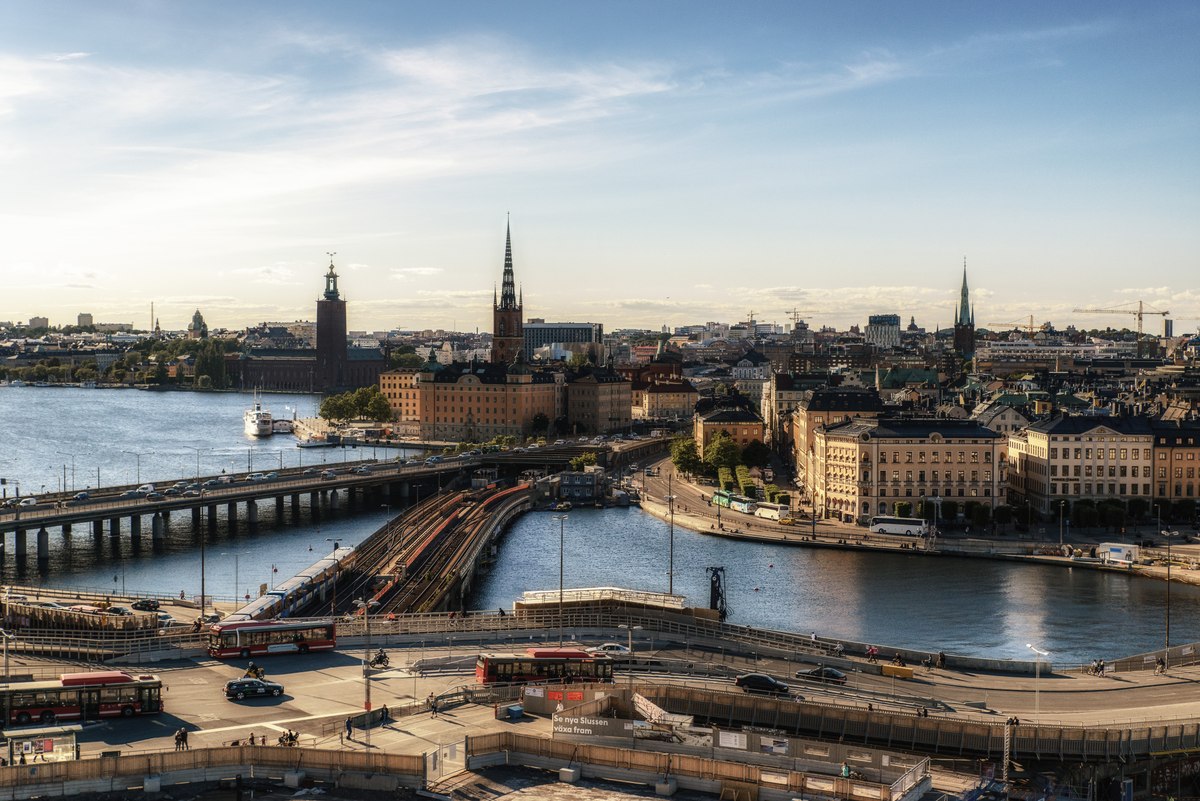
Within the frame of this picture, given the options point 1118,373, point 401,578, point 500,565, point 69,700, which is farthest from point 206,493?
point 1118,373

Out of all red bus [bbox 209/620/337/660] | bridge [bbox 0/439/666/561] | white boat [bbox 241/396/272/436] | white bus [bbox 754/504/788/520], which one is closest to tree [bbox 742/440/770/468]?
bridge [bbox 0/439/666/561]

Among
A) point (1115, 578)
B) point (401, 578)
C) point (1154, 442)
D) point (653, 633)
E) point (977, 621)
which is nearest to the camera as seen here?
point (653, 633)

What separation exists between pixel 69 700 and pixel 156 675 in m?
2.97

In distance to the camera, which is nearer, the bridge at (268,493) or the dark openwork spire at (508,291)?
the bridge at (268,493)

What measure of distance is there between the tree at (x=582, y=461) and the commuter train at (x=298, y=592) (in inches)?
1175

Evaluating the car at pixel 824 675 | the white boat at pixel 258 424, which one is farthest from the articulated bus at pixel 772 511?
the white boat at pixel 258 424

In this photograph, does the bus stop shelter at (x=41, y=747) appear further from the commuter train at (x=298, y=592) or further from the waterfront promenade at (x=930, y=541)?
the waterfront promenade at (x=930, y=541)

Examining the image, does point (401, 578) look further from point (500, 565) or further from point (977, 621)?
point (977, 621)

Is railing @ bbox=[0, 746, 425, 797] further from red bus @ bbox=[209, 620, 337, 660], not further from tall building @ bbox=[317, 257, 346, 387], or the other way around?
tall building @ bbox=[317, 257, 346, 387]

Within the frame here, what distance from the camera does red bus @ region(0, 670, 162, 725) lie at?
23.5m

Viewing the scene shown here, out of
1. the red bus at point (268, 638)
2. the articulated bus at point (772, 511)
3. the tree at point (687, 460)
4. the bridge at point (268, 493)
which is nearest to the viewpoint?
the red bus at point (268, 638)

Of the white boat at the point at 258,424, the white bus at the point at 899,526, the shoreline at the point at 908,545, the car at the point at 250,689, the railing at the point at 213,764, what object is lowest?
the shoreline at the point at 908,545

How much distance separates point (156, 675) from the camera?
26.6 m

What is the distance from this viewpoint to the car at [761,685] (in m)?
25.8
